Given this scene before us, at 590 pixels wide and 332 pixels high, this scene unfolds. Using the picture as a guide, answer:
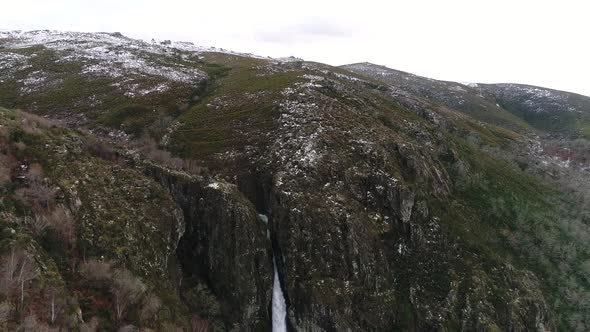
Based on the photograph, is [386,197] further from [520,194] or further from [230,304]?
[520,194]

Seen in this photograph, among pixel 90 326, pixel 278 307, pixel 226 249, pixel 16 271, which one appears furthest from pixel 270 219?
pixel 16 271

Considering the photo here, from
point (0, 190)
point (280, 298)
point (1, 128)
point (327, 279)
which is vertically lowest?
point (280, 298)

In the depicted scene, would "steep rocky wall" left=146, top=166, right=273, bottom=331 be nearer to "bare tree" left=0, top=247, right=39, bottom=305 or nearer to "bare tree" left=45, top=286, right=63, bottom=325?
"bare tree" left=45, top=286, right=63, bottom=325

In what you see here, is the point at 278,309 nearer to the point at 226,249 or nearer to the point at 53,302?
the point at 226,249

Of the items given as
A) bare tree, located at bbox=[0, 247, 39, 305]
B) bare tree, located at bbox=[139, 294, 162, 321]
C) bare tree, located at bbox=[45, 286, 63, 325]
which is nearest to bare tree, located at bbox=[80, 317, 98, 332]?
bare tree, located at bbox=[45, 286, 63, 325]

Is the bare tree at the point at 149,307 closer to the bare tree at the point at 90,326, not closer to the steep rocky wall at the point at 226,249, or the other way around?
the bare tree at the point at 90,326

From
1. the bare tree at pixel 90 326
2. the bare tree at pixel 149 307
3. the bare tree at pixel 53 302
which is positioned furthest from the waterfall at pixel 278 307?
the bare tree at pixel 53 302

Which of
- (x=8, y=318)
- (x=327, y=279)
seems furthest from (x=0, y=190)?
(x=327, y=279)
